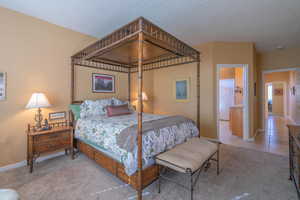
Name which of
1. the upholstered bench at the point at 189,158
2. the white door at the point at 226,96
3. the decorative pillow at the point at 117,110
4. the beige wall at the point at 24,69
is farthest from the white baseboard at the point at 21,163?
the white door at the point at 226,96

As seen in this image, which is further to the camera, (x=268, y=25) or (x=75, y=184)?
(x=268, y=25)

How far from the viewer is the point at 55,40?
2809mm

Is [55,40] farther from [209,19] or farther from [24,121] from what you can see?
[209,19]

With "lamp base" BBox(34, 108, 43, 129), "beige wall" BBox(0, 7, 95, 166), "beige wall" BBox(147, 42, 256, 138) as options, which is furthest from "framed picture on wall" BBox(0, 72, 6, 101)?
"beige wall" BBox(147, 42, 256, 138)

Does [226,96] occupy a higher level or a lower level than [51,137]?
higher

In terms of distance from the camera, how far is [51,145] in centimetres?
240

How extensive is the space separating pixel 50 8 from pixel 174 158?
126 inches

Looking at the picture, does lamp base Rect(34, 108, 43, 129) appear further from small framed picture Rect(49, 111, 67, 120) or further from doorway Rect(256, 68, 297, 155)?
doorway Rect(256, 68, 297, 155)

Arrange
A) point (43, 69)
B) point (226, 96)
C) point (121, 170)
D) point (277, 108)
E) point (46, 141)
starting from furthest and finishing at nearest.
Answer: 1. point (277, 108)
2. point (226, 96)
3. point (43, 69)
4. point (46, 141)
5. point (121, 170)

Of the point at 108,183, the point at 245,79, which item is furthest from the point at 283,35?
the point at 108,183

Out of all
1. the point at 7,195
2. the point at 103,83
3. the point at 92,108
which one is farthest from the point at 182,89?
the point at 7,195

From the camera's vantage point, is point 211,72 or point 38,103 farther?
point 211,72

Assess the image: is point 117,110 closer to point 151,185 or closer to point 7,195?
point 151,185

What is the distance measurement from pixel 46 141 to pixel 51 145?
4.6 inches
